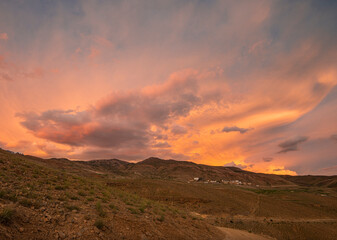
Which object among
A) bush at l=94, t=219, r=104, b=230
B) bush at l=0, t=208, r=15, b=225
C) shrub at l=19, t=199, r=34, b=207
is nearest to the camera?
bush at l=0, t=208, r=15, b=225

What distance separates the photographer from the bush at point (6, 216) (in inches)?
246

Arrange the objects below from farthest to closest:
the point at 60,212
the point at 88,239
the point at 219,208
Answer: the point at 219,208 → the point at 60,212 → the point at 88,239

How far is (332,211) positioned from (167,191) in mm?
37397

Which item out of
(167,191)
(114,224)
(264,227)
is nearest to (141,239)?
(114,224)

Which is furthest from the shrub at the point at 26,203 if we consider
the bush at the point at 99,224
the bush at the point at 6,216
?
the bush at the point at 99,224

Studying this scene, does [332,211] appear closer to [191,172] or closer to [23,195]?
[23,195]

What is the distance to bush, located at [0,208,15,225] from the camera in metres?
6.25

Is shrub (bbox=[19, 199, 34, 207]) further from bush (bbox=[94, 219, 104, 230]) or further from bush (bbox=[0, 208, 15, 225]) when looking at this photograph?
bush (bbox=[94, 219, 104, 230])

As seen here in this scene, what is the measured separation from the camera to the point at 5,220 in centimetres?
632

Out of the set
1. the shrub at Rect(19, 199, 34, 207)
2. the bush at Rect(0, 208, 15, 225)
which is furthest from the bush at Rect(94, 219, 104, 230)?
the bush at Rect(0, 208, 15, 225)

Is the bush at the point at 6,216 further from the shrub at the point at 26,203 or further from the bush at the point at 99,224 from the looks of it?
the bush at the point at 99,224

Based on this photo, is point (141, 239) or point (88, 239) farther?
point (141, 239)

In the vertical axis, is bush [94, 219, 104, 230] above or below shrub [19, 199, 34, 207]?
below

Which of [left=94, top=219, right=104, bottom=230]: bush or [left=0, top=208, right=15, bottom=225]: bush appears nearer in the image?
[left=0, top=208, right=15, bottom=225]: bush
